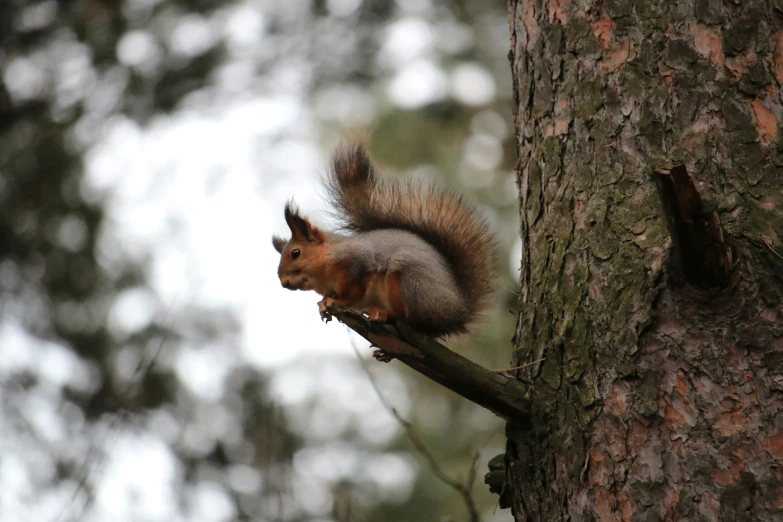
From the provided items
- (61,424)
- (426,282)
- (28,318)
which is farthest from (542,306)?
(28,318)

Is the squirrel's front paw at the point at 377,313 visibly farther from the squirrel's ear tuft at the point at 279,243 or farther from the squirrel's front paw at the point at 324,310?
the squirrel's ear tuft at the point at 279,243

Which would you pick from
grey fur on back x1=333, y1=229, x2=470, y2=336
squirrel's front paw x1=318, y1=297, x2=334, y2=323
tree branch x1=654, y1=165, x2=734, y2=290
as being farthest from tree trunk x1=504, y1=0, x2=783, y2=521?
squirrel's front paw x1=318, y1=297, x2=334, y2=323

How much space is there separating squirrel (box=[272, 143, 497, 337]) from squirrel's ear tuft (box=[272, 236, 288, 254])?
227 mm

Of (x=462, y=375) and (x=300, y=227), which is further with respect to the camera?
(x=300, y=227)

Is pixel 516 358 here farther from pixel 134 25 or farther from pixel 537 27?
pixel 134 25

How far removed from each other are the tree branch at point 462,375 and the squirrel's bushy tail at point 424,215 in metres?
0.47

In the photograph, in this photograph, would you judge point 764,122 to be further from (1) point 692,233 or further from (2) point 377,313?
(2) point 377,313

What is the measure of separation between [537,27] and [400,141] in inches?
103

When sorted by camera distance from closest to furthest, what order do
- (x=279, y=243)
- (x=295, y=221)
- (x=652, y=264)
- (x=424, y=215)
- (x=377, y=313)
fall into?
(x=652, y=264)
(x=377, y=313)
(x=424, y=215)
(x=295, y=221)
(x=279, y=243)

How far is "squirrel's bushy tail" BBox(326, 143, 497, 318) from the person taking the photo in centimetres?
205

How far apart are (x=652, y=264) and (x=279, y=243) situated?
129cm

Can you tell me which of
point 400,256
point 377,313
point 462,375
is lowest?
point 462,375

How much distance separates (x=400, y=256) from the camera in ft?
6.41

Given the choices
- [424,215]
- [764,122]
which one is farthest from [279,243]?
[764,122]
